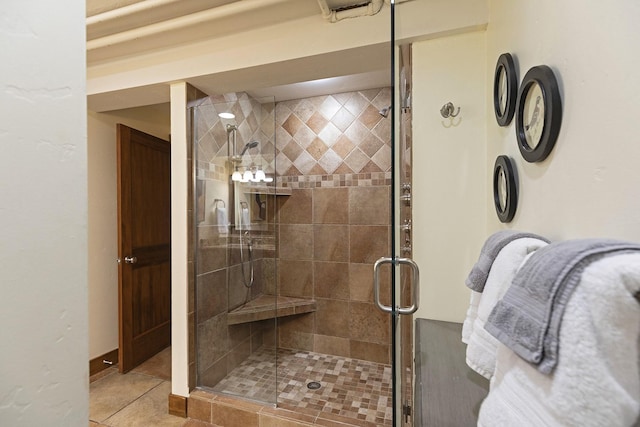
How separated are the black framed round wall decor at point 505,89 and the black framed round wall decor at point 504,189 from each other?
0.54 ft

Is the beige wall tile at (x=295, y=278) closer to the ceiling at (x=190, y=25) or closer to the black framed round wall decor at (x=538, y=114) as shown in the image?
the ceiling at (x=190, y=25)

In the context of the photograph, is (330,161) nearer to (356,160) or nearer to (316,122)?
(356,160)

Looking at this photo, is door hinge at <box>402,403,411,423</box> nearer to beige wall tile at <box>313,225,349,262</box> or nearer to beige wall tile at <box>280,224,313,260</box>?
beige wall tile at <box>313,225,349,262</box>

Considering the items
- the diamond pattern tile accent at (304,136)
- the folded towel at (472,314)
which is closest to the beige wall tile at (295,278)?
the diamond pattern tile accent at (304,136)

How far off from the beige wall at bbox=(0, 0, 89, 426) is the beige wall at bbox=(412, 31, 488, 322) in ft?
4.44

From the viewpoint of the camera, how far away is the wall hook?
143cm

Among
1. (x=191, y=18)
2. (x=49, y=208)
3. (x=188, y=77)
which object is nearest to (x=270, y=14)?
(x=191, y=18)

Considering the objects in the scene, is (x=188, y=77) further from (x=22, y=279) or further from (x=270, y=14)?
(x=22, y=279)

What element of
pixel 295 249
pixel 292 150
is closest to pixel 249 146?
pixel 292 150

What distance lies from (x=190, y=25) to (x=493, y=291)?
195cm

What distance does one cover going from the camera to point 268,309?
2.63m

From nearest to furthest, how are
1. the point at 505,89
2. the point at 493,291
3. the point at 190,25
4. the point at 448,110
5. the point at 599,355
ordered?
the point at 599,355 < the point at 493,291 < the point at 505,89 < the point at 448,110 < the point at 190,25

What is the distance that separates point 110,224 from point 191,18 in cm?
194

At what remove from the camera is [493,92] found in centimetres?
128
